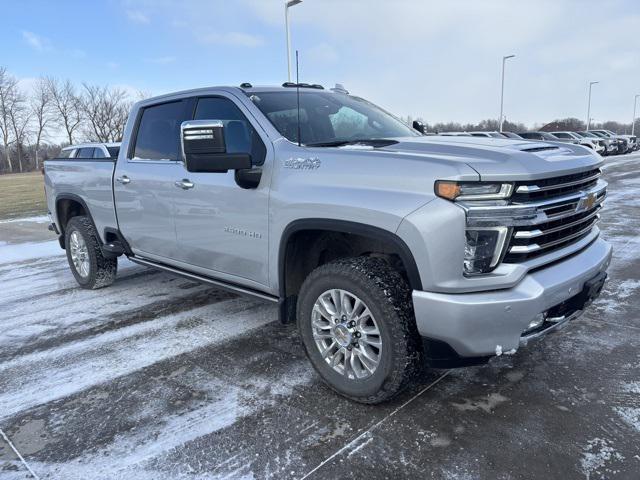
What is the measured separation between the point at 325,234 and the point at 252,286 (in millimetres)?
762

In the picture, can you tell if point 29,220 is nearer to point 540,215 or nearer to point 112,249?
point 112,249

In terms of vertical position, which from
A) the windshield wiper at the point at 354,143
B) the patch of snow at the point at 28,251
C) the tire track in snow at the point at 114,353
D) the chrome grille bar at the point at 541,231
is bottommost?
the patch of snow at the point at 28,251

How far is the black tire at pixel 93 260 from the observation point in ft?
18.4

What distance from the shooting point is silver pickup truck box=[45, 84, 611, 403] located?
2.52m

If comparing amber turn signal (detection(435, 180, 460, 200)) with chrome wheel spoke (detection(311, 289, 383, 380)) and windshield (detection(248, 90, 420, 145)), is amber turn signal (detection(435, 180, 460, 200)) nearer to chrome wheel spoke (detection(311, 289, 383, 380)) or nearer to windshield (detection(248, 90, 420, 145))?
chrome wheel spoke (detection(311, 289, 383, 380))

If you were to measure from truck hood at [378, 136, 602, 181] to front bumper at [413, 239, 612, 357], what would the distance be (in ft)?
1.79

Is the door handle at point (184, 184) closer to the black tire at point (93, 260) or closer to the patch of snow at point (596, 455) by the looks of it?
the black tire at point (93, 260)

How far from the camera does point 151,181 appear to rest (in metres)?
4.46

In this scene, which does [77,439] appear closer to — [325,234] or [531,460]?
[325,234]

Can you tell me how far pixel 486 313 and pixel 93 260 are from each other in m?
4.57

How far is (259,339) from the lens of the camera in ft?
13.6

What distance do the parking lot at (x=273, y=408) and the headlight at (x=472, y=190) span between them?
129 cm

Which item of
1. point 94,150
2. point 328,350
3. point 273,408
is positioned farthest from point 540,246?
point 94,150

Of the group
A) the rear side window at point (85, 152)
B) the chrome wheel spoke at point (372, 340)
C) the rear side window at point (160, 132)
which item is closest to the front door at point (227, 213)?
the rear side window at point (160, 132)
